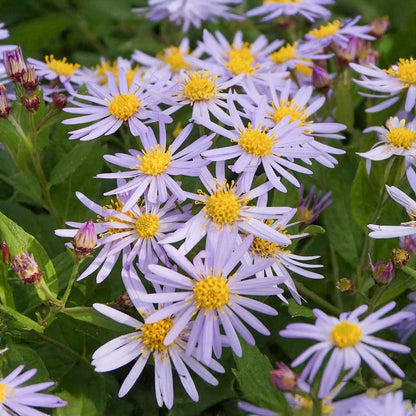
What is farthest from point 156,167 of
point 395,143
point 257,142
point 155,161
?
point 395,143

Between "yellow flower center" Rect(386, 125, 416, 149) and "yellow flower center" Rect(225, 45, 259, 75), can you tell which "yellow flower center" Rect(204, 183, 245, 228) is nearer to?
"yellow flower center" Rect(386, 125, 416, 149)

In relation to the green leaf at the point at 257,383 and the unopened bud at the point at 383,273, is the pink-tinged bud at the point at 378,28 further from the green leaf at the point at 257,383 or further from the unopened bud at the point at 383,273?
the green leaf at the point at 257,383

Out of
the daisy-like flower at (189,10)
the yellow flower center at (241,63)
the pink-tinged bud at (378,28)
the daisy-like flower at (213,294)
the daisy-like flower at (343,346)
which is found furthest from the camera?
the daisy-like flower at (189,10)

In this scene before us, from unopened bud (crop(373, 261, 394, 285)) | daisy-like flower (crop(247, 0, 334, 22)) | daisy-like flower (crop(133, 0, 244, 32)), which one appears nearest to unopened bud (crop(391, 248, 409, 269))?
unopened bud (crop(373, 261, 394, 285))

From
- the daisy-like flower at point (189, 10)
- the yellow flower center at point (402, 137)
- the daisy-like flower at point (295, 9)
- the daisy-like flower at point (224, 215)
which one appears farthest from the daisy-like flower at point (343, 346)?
the daisy-like flower at point (189, 10)

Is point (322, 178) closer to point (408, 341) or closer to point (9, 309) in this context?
point (408, 341)

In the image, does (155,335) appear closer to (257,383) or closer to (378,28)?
(257,383)

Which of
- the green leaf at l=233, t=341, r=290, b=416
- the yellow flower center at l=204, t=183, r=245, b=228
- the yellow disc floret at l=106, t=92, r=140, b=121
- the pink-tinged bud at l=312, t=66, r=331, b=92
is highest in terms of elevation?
the yellow disc floret at l=106, t=92, r=140, b=121
